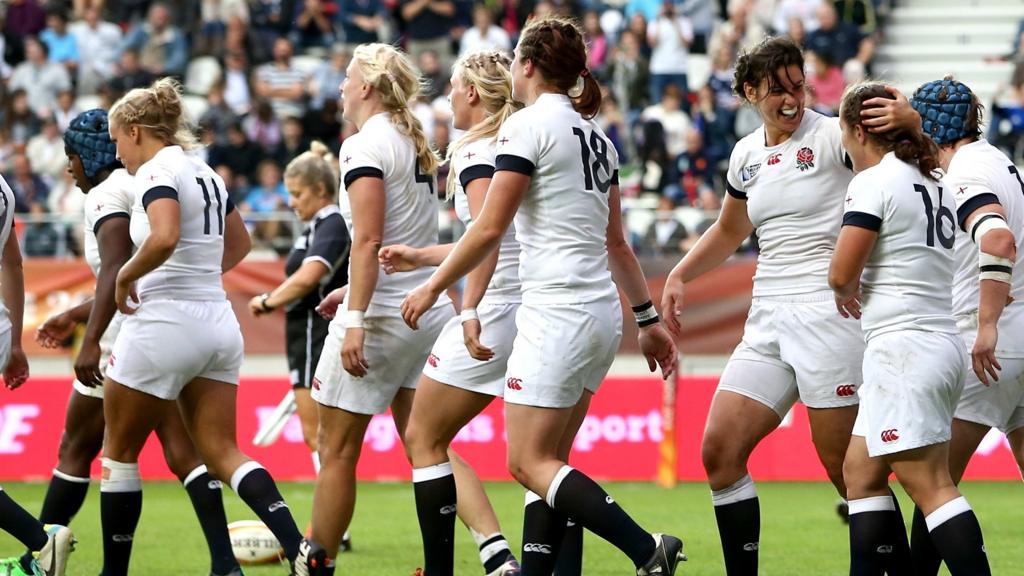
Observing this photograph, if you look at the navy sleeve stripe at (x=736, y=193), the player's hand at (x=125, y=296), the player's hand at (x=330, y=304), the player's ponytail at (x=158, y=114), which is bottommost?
the player's hand at (x=330, y=304)

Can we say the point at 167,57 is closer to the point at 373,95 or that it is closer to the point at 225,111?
the point at 225,111

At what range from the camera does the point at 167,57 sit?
68.6ft

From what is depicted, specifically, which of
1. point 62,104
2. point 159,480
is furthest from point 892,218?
point 62,104

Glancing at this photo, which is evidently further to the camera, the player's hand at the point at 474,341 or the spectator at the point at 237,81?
the spectator at the point at 237,81

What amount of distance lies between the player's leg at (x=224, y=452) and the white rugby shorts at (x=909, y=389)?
8.95 ft

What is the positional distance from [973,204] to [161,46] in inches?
653

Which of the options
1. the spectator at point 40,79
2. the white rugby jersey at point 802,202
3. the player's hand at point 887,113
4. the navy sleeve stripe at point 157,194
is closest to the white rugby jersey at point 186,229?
the navy sleeve stripe at point 157,194

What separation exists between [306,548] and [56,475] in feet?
6.04

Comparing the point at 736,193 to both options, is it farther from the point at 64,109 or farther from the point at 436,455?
the point at 64,109

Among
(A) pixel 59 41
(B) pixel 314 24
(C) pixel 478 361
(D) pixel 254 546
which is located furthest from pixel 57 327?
(A) pixel 59 41

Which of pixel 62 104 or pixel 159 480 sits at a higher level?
pixel 62 104

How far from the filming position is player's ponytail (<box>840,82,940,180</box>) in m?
5.63

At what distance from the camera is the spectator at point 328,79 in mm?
19938

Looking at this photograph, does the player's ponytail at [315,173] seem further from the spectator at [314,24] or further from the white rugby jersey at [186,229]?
the spectator at [314,24]
